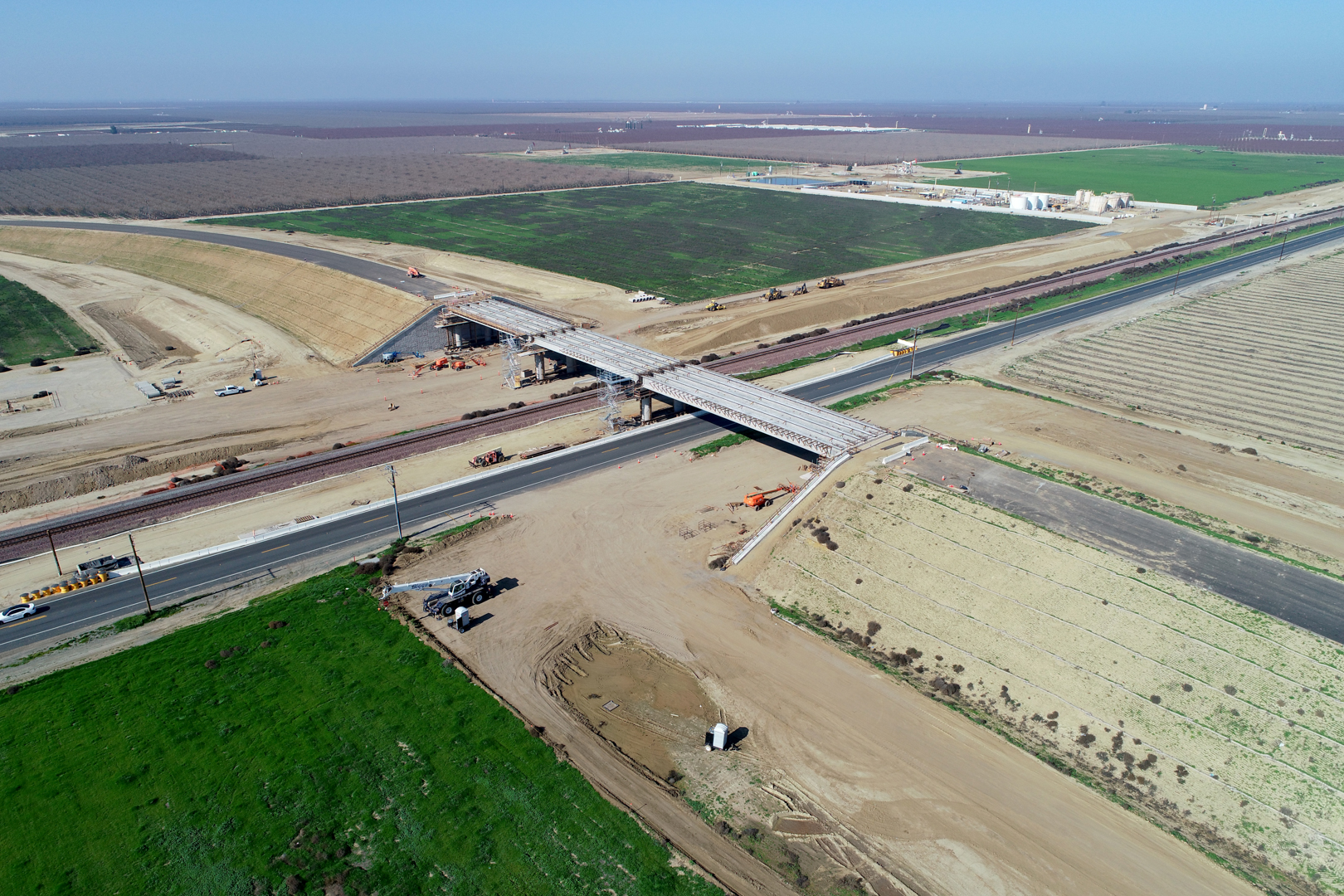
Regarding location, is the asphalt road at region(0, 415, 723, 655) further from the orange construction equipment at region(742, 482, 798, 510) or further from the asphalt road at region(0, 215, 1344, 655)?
the orange construction equipment at region(742, 482, 798, 510)

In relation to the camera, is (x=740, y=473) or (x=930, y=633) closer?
(x=930, y=633)

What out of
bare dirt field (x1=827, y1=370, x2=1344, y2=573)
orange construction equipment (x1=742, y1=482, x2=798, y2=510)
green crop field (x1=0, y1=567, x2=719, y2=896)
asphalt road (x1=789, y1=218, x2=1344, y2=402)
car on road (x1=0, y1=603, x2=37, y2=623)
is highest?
asphalt road (x1=789, y1=218, x2=1344, y2=402)

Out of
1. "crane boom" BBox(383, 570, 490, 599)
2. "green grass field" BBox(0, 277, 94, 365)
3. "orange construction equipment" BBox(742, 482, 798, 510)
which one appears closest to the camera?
"crane boom" BBox(383, 570, 490, 599)

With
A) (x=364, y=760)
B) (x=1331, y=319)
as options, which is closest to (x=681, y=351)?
(x=364, y=760)

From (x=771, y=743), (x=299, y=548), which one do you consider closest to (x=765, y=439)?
(x=771, y=743)

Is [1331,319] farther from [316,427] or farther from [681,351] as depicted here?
[316,427]

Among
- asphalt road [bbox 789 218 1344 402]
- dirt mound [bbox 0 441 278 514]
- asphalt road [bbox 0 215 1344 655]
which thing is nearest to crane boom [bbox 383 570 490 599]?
asphalt road [bbox 0 215 1344 655]

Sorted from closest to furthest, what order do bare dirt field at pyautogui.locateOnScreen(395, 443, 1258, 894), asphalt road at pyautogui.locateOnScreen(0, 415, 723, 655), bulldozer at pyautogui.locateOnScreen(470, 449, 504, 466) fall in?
bare dirt field at pyautogui.locateOnScreen(395, 443, 1258, 894), asphalt road at pyautogui.locateOnScreen(0, 415, 723, 655), bulldozer at pyautogui.locateOnScreen(470, 449, 504, 466)
